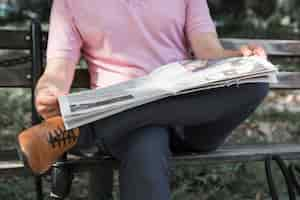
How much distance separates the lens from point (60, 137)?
2115 mm

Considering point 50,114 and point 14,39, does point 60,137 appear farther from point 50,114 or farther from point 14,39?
point 14,39

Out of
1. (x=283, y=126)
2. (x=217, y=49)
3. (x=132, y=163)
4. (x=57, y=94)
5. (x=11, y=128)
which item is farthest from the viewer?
(x=283, y=126)

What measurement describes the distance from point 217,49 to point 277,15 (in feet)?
26.5

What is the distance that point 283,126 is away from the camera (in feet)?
15.4

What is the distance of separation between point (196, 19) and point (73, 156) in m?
0.73

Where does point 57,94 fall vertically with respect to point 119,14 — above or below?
below

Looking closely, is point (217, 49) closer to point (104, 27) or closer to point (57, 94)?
point (104, 27)

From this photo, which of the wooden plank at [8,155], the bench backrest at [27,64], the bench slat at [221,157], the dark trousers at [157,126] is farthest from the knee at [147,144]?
the bench backrest at [27,64]

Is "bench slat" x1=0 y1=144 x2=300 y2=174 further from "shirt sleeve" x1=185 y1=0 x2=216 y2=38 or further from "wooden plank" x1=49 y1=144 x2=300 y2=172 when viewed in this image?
"shirt sleeve" x1=185 y1=0 x2=216 y2=38

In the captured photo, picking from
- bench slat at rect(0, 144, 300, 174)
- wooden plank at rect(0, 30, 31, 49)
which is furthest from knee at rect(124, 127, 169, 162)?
wooden plank at rect(0, 30, 31, 49)

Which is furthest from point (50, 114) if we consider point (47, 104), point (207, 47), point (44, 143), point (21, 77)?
point (207, 47)

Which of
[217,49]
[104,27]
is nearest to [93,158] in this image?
[104,27]

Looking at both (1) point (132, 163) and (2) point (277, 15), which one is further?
(2) point (277, 15)

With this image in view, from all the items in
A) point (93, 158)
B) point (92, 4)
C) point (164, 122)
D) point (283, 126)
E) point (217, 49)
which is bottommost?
point (283, 126)
